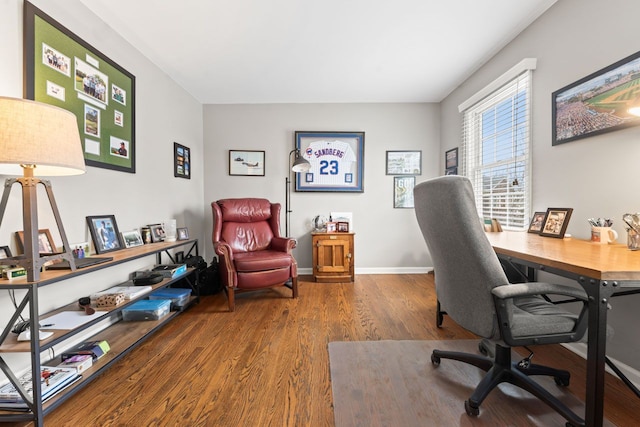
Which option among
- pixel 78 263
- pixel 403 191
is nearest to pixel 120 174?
pixel 78 263

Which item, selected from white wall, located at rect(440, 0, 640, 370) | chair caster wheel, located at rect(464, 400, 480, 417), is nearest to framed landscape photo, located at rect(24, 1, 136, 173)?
chair caster wheel, located at rect(464, 400, 480, 417)

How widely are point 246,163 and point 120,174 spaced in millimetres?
1719

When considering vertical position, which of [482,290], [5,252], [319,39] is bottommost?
[482,290]

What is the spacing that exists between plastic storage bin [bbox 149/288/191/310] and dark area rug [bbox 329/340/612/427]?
1.45 m

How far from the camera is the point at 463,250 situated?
1.10m

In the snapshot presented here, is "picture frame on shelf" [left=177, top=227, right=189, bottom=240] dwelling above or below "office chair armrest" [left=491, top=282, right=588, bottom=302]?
above

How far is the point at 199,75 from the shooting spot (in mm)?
2988

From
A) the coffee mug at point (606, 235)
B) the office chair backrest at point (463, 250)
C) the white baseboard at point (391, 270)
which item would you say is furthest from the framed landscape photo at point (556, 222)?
the white baseboard at point (391, 270)

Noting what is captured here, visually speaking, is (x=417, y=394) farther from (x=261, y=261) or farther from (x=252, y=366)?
(x=261, y=261)

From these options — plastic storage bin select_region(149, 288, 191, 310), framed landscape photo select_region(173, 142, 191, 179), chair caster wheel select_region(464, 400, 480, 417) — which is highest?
framed landscape photo select_region(173, 142, 191, 179)

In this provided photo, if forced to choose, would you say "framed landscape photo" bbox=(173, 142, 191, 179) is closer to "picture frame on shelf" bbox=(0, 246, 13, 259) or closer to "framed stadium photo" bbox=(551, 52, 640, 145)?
"picture frame on shelf" bbox=(0, 246, 13, 259)

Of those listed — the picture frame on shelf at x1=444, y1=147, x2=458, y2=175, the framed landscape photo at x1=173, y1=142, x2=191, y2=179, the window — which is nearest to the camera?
the window

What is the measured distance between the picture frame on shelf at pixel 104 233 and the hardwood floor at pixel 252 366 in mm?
757

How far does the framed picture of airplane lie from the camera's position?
149 inches
